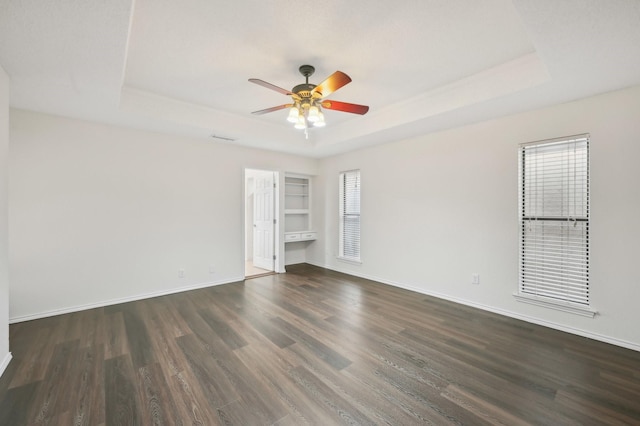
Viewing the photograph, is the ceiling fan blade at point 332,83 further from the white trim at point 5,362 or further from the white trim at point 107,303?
the white trim at point 107,303

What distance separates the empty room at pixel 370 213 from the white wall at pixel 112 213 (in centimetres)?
3

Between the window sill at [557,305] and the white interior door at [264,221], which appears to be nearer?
the window sill at [557,305]

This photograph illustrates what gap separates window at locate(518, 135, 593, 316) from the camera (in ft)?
9.48

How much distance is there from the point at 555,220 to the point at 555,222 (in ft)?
0.07

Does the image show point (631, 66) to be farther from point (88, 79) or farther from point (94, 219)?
point (94, 219)

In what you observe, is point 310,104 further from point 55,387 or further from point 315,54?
point 55,387

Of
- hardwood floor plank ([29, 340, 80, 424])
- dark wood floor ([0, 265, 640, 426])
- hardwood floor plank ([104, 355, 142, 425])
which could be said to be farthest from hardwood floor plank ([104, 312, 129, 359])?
hardwood floor plank ([29, 340, 80, 424])

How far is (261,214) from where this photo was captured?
243 inches

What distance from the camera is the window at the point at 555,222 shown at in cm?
289

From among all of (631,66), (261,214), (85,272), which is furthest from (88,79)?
(631,66)

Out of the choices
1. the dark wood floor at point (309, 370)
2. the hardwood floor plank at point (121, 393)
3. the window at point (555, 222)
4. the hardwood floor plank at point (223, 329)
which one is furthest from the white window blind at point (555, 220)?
the hardwood floor plank at point (121, 393)

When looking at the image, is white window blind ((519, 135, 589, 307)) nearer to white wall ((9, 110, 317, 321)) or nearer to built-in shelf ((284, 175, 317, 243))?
built-in shelf ((284, 175, 317, 243))

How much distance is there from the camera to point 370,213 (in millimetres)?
5117

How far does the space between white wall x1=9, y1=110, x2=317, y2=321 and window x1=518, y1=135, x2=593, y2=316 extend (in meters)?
4.35
